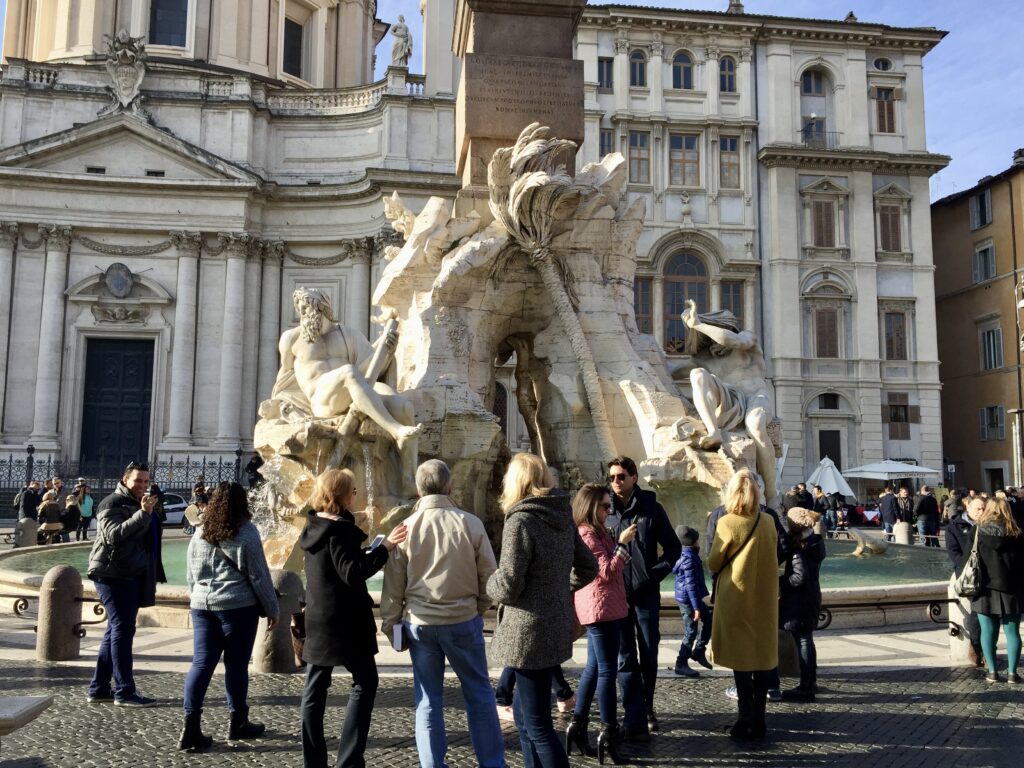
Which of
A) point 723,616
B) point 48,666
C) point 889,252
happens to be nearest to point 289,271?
point 889,252

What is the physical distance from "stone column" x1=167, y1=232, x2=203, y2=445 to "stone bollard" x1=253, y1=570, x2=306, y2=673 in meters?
27.2

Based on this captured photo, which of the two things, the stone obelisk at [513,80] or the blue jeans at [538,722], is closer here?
the blue jeans at [538,722]

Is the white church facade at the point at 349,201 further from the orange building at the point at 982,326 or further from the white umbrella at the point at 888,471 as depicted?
the white umbrella at the point at 888,471

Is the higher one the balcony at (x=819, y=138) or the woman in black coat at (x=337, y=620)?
the balcony at (x=819, y=138)

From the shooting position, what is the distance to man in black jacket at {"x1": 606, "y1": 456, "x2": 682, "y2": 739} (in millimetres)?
5059

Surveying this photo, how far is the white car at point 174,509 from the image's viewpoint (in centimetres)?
2425

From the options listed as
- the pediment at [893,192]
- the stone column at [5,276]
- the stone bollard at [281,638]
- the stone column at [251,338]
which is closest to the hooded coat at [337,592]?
the stone bollard at [281,638]

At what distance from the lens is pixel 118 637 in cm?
578

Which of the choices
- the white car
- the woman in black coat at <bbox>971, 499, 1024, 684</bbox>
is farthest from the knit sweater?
the white car

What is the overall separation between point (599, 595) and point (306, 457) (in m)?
5.45

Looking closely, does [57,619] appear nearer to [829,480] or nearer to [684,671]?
[684,671]

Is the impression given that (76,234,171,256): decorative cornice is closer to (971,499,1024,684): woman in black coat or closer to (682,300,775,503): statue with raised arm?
(682,300,775,503): statue with raised arm

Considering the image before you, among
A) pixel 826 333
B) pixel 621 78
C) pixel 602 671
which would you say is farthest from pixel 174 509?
pixel 826 333

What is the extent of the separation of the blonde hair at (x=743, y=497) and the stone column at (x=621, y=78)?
109 feet
